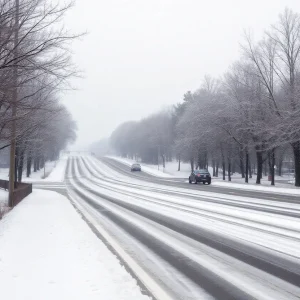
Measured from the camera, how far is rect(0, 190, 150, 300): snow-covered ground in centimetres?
576

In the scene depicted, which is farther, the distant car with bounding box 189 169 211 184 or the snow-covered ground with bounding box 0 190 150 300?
the distant car with bounding box 189 169 211 184

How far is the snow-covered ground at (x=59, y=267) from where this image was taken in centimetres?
576

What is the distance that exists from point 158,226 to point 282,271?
6149mm

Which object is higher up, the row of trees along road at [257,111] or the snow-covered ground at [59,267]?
the row of trees along road at [257,111]

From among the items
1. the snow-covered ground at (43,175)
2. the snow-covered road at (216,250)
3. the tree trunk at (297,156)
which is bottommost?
the snow-covered ground at (43,175)

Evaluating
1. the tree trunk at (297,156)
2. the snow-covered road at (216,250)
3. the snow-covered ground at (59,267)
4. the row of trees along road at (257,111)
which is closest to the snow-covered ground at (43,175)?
the row of trees along road at (257,111)

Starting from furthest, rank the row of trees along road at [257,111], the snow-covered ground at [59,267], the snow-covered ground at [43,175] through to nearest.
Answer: the snow-covered ground at [43,175] < the row of trees along road at [257,111] < the snow-covered ground at [59,267]

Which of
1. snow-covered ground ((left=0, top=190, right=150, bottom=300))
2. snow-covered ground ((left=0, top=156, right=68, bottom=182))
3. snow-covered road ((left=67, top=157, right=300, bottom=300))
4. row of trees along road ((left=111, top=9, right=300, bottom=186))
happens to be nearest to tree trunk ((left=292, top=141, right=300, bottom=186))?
row of trees along road ((left=111, top=9, right=300, bottom=186))

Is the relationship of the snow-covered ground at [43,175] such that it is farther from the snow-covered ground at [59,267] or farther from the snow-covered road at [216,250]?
the snow-covered ground at [59,267]

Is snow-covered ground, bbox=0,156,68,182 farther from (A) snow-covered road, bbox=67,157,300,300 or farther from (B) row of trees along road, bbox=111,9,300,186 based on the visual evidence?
(A) snow-covered road, bbox=67,157,300,300

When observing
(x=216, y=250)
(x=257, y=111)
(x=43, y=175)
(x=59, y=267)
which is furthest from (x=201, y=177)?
(x=59, y=267)

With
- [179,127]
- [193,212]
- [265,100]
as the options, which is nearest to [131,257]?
[193,212]

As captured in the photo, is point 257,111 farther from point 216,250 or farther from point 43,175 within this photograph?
point 43,175

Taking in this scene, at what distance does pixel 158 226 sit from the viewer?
12781 mm
